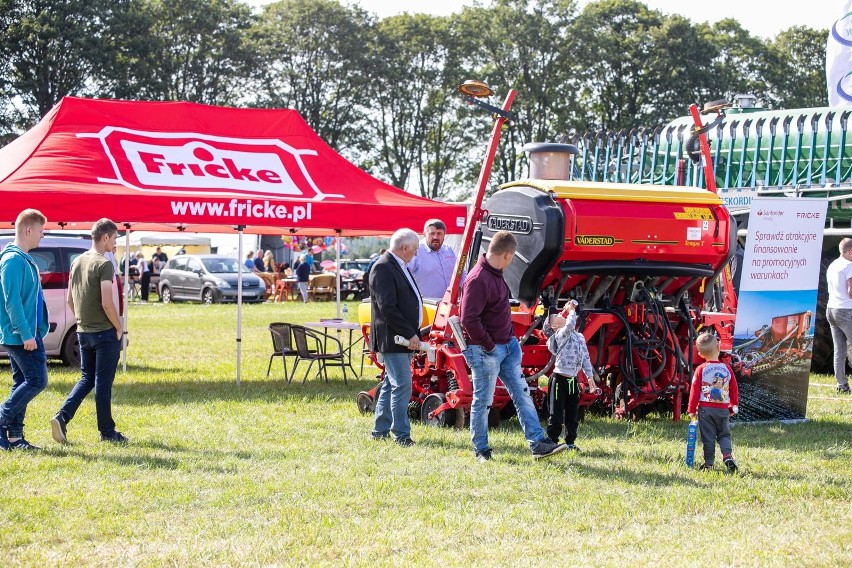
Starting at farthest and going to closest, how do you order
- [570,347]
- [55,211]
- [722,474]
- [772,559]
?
[55,211]
[570,347]
[722,474]
[772,559]

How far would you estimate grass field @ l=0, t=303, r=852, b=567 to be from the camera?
5.49 metres

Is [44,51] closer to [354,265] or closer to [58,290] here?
[354,265]

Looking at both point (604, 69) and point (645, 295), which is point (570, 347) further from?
point (604, 69)

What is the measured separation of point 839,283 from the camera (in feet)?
38.3

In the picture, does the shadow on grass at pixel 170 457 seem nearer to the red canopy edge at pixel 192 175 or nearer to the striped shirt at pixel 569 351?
the striped shirt at pixel 569 351

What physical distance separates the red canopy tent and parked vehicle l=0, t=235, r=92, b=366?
1588 millimetres

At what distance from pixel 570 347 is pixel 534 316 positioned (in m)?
1.16

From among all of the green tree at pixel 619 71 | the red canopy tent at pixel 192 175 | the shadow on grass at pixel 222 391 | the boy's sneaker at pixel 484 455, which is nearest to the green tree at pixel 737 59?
the green tree at pixel 619 71

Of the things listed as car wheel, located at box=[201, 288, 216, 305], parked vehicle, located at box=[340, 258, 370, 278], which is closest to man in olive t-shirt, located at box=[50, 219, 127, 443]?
car wheel, located at box=[201, 288, 216, 305]

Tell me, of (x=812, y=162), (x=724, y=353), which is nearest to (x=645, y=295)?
(x=724, y=353)

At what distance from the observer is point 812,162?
39.7 ft

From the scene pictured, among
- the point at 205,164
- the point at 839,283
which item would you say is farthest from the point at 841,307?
the point at 205,164

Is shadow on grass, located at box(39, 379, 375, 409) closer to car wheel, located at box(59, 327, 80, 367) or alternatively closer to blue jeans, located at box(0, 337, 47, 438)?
car wheel, located at box(59, 327, 80, 367)

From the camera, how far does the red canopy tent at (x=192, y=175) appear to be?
11.1 metres
